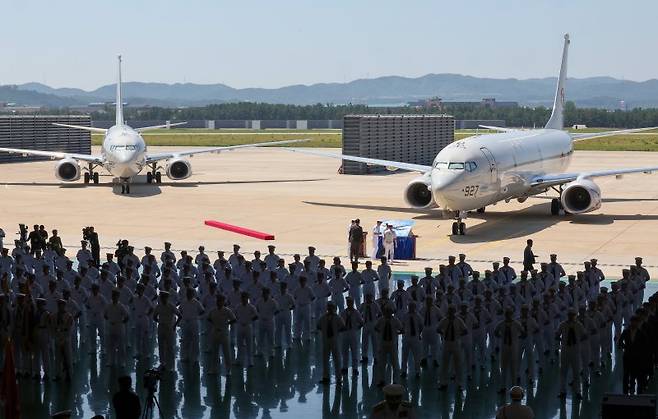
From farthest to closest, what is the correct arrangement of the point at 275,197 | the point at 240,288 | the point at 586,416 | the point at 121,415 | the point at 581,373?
the point at 275,197
the point at 240,288
the point at 581,373
the point at 586,416
the point at 121,415

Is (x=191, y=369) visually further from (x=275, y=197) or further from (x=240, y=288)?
(x=275, y=197)

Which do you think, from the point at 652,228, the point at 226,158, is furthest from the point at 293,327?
the point at 226,158

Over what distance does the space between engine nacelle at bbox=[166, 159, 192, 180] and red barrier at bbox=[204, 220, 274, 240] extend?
1719 centimetres

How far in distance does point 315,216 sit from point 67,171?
18.3 meters

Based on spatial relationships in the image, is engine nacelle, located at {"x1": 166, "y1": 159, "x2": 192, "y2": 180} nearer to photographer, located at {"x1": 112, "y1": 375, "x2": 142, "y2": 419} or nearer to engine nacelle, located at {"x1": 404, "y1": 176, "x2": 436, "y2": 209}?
engine nacelle, located at {"x1": 404, "y1": 176, "x2": 436, "y2": 209}

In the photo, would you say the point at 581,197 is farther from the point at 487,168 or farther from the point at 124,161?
the point at 124,161

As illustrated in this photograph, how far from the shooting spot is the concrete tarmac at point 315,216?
3169cm

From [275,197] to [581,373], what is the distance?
3040 cm

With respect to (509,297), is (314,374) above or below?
below

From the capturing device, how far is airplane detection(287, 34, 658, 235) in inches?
1356

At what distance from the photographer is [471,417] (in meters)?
15.8

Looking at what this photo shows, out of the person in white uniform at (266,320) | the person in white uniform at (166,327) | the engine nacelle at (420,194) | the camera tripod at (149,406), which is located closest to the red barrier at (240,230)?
the engine nacelle at (420,194)

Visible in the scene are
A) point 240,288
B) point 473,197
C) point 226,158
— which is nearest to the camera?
point 240,288

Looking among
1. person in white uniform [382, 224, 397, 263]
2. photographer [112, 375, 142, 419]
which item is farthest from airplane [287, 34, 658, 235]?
photographer [112, 375, 142, 419]
